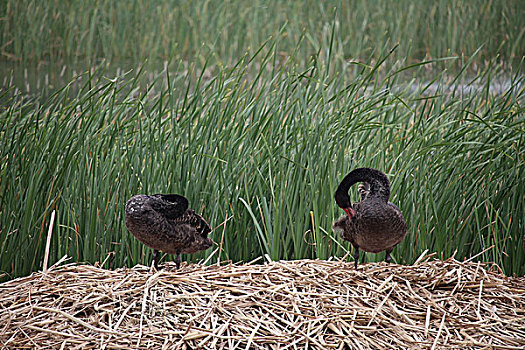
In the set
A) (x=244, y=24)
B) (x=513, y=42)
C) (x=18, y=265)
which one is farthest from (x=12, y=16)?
(x=513, y=42)

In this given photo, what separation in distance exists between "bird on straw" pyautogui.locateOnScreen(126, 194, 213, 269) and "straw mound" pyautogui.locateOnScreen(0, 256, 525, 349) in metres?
0.09

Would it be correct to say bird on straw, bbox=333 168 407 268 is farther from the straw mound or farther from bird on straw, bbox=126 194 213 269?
bird on straw, bbox=126 194 213 269

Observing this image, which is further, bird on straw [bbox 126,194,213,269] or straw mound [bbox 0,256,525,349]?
bird on straw [bbox 126,194,213,269]

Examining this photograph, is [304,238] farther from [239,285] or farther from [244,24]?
[244,24]

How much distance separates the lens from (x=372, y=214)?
1.39 m

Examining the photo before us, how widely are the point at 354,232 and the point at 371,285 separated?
18cm

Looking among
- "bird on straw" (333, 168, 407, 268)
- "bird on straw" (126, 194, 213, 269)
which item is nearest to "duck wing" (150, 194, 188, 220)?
"bird on straw" (126, 194, 213, 269)

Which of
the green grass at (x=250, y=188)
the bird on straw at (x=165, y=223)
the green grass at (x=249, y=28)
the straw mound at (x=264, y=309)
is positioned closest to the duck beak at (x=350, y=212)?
the straw mound at (x=264, y=309)

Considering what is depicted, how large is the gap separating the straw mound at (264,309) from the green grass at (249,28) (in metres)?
3.70

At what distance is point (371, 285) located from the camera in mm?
1493

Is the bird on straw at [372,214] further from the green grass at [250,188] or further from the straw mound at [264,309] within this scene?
the green grass at [250,188]

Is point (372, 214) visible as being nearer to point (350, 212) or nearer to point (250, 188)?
point (350, 212)

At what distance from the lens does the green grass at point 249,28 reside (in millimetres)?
4941

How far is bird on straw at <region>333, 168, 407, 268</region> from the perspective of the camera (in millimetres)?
1391
